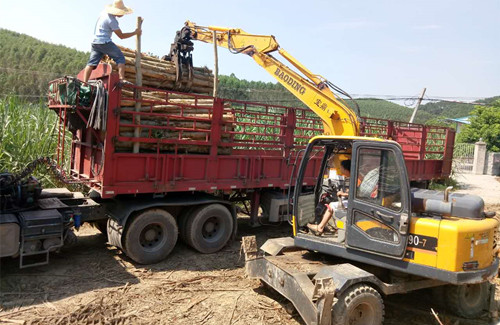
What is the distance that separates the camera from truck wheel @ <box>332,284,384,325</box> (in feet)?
12.6

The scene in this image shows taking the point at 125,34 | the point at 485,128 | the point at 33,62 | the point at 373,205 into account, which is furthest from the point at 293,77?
the point at 33,62

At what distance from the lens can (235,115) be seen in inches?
281

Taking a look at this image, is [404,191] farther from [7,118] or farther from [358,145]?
[7,118]

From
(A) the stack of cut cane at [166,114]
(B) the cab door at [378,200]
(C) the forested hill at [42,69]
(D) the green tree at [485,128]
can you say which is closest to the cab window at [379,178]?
(B) the cab door at [378,200]

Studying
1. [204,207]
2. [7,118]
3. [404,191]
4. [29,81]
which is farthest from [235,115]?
[29,81]

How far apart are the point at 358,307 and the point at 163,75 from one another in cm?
508

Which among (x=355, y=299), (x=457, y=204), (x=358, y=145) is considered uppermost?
(x=358, y=145)

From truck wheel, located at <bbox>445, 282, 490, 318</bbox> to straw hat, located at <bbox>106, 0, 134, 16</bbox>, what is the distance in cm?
612

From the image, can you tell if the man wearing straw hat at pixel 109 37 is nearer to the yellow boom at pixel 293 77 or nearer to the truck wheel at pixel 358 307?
the yellow boom at pixel 293 77

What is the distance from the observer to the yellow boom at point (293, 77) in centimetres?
721

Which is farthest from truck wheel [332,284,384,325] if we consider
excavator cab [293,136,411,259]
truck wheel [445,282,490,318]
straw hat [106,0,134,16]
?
straw hat [106,0,134,16]

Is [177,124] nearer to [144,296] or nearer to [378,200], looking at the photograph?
[144,296]

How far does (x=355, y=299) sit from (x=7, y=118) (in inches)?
323

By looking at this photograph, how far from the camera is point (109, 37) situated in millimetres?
6223
